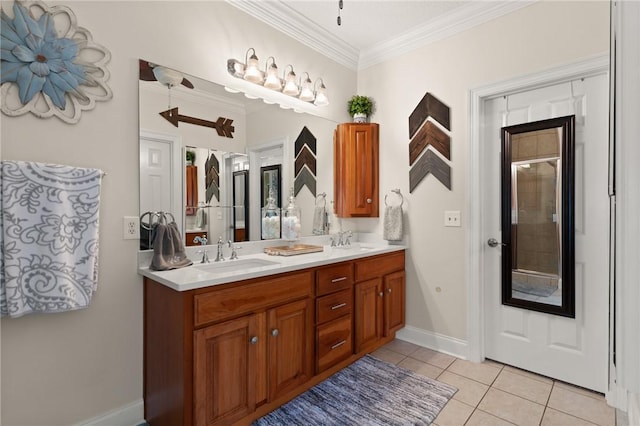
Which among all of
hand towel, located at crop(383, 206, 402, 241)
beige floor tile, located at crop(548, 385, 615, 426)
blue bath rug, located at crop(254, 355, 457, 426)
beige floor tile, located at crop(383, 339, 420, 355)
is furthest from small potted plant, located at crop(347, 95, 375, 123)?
beige floor tile, located at crop(548, 385, 615, 426)

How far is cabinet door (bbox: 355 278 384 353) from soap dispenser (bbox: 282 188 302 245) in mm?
636

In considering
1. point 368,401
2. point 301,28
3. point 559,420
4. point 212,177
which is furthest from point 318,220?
point 559,420

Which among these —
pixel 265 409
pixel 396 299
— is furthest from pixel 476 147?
pixel 265 409

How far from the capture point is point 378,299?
8.29ft

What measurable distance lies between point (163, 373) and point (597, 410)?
2447 millimetres

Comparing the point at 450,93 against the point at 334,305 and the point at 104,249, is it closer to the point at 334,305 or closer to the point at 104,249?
the point at 334,305

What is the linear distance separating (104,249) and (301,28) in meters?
2.18

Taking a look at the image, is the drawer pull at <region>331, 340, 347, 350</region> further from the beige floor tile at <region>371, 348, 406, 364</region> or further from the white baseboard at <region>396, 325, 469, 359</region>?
the white baseboard at <region>396, 325, 469, 359</region>

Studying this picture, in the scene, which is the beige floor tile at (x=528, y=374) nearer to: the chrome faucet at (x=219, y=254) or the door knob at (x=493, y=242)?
the door knob at (x=493, y=242)

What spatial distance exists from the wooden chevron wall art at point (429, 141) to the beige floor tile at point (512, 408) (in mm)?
1493

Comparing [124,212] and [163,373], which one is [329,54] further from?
[163,373]

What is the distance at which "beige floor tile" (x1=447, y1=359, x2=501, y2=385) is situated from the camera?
7.30 ft

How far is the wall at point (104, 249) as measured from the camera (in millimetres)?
1463

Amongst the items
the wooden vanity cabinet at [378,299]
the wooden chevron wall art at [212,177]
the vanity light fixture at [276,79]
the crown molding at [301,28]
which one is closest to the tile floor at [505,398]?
the wooden vanity cabinet at [378,299]
